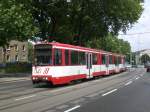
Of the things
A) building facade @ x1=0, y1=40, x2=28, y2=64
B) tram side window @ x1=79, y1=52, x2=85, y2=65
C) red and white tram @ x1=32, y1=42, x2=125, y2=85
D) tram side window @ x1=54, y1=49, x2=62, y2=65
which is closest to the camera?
red and white tram @ x1=32, y1=42, x2=125, y2=85

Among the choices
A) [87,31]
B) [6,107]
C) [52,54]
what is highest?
[87,31]

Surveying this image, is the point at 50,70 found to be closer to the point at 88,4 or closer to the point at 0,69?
the point at 0,69

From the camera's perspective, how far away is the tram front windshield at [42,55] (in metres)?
26.7

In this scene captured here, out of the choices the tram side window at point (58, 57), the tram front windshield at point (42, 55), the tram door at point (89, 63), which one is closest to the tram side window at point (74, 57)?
the tram side window at point (58, 57)

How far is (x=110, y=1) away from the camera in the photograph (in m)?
58.8

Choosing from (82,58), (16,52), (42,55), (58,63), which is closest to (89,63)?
(82,58)

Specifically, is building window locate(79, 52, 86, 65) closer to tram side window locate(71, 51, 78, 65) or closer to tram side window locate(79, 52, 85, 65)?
tram side window locate(79, 52, 85, 65)

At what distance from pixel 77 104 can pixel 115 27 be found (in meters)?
48.1

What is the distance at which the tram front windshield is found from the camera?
26672 mm

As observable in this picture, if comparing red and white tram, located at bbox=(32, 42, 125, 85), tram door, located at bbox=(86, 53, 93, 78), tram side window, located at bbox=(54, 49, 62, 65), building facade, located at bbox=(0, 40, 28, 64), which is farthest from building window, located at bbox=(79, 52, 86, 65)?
building facade, located at bbox=(0, 40, 28, 64)

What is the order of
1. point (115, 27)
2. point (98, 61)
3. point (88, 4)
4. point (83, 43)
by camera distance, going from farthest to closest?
point (83, 43) → point (115, 27) → point (88, 4) → point (98, 61)

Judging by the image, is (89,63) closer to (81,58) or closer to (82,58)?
(82,58)

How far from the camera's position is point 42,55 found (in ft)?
88.6

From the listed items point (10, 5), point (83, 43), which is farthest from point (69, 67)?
point (83, 43)
